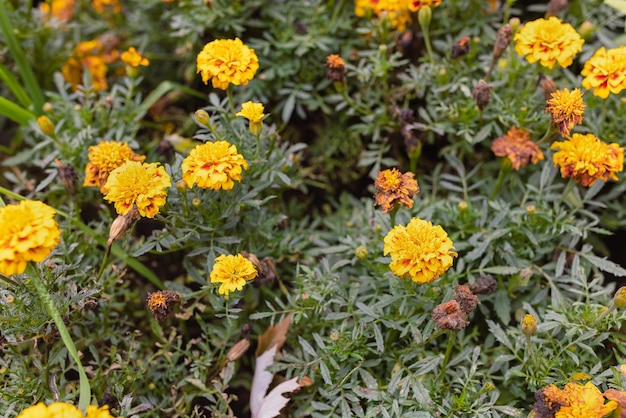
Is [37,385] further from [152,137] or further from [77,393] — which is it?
[152,137]

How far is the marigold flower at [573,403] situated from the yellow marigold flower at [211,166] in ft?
2.68

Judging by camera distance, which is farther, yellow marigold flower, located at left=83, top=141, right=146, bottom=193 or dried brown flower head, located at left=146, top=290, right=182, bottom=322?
yellow marigold flower, located at left=83, top=141, right=146, bottom=193

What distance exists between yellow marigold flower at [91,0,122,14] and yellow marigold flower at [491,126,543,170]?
59.9 inches

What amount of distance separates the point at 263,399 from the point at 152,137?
1.10 metres

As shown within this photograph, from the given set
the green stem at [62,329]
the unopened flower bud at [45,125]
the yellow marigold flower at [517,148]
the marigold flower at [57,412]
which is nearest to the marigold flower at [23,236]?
the green stem at [62,329]

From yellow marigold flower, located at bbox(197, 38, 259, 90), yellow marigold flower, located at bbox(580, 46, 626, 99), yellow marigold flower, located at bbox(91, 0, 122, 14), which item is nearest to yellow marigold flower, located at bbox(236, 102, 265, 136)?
yellow marigold flower, located at bbox(197, 38, 259, 90)

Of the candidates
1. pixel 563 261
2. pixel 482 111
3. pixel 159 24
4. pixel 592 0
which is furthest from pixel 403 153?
pixel 159 24

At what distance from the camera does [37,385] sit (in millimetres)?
1331

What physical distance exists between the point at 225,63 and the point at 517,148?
2.62 ft

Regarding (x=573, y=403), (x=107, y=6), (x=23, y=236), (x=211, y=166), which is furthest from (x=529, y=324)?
(x=107, y=6)

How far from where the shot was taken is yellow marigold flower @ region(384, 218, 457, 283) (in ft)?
3.98

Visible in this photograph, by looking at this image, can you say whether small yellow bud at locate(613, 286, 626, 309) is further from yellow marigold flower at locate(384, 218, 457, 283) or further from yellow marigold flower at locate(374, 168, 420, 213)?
yellow marigold flower at locate(374, 168, 420, 213)

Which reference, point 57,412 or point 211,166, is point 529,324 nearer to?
point 211,166

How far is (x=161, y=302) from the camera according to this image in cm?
130
